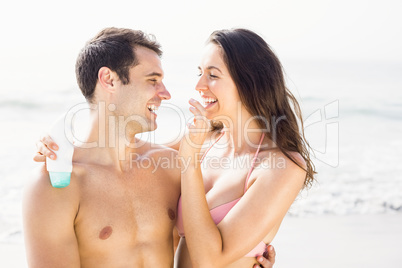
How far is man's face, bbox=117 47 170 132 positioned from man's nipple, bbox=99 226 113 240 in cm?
63

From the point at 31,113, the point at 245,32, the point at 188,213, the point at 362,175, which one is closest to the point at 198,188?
the point at 188,213

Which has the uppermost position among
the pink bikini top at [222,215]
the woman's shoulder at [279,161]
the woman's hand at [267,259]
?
the woman's shoulder at [279,161]

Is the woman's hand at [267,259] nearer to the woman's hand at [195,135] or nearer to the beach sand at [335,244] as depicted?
the woman's hand at [195,135]

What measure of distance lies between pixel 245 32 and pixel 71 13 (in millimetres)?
16296

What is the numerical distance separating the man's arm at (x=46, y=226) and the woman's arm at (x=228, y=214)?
2.22 ft

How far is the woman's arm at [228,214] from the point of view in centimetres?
286

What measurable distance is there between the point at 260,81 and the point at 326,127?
10943mm

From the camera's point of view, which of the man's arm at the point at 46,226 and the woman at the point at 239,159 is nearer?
the man's arm at the point at 46,226

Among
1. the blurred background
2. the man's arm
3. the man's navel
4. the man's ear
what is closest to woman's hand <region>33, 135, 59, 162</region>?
the man's arm

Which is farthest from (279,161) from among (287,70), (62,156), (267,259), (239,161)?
(287,70)

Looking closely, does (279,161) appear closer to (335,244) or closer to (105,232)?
(105,232)

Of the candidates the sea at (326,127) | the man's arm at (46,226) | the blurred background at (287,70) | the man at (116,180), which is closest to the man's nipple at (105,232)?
the man at (116,180)

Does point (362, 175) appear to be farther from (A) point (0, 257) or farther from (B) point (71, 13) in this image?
(B) point (71, 13)

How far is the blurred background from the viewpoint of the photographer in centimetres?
1052
